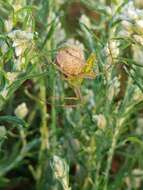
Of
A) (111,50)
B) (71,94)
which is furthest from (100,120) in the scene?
(71,94)

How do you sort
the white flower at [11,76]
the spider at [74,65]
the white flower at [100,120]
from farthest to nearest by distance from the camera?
the white flower at [100,120] < the white flower at [11,76] < the spider at [74,65]

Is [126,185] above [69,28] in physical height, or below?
below

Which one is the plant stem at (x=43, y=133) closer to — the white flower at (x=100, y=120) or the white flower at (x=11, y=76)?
the white flower at (x=100, y=120)

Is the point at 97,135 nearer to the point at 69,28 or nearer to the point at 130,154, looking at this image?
the point at 130,154

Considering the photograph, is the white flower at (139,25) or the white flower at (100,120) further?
the white flower at (100,120)

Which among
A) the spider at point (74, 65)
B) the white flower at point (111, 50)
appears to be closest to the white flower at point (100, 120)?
the white flower at point (111, 50)

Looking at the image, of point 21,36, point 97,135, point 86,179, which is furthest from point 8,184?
point 21,36

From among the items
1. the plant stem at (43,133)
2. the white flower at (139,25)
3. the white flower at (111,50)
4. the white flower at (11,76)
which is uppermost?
the white flower at (139,25)

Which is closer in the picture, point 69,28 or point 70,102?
point 70,102
